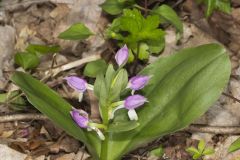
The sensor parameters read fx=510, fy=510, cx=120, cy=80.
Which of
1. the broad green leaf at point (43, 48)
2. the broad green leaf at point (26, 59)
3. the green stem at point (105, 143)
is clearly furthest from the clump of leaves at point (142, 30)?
the green stem at point (105, 143)

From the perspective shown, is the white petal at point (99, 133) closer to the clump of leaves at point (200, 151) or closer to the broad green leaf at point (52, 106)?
the broad green leaf at point (52, 106)

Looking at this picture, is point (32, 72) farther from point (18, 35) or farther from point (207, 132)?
point (207, 132)

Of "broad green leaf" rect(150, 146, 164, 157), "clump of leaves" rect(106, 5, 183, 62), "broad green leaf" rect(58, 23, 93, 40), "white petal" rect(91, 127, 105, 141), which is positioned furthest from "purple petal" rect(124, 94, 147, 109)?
"broad green leaf" rect(58, 23, 93, 40)

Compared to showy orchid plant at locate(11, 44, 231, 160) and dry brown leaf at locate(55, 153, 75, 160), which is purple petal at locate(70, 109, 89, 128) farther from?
dry brown leaf at locate(55, 153, 75, 160)

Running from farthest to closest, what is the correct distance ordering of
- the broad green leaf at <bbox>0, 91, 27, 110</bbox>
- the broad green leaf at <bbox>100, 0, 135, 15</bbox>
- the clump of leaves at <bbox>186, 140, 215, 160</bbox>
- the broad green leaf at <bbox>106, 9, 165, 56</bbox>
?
the broad green leaf at <bbox>100, 0, 135, 15</bbox> < the broad green leaf at <bbox>0, 91, 27, 110</bbox> < the broad green leaf at <bbox>106, 9, 165, 56</bbox> < the clump of leaves at <bbox>186, 140, 215, 160</bbox>

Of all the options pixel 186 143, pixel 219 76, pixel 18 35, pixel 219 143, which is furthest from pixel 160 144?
pixel 18 35

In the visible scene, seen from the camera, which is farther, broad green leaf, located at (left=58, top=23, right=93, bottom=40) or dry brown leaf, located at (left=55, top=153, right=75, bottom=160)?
broad green leaf, located at (left=58, top=23, right=93, bottom=40)
